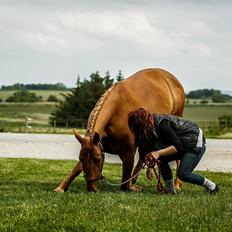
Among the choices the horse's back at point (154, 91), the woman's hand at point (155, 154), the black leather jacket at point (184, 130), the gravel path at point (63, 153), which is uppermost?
the horse's back at point (154, 91)

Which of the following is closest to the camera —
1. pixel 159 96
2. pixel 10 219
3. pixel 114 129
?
pixel 10 219

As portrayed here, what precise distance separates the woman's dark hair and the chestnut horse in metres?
0.68

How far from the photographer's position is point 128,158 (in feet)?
36.0

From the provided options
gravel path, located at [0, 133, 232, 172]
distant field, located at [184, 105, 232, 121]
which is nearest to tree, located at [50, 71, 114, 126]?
distant field, located at [184, 105, 232, 121]

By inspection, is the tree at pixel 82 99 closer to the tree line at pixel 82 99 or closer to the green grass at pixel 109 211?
the tree line at pixel 82 99

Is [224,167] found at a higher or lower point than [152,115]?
lower

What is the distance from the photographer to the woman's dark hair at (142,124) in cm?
948

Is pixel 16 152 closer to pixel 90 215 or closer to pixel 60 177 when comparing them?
pixel 60 177

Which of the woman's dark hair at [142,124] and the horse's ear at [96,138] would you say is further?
the horse's ear at [96,138]

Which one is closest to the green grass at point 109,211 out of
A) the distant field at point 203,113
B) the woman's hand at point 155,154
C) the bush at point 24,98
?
the woman's hand at point 155,154

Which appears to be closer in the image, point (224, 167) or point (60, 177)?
point (60, 177)

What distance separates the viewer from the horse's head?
9.92m

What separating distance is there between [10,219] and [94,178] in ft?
8.19

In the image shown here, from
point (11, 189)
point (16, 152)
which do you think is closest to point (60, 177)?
point (11, 189)
